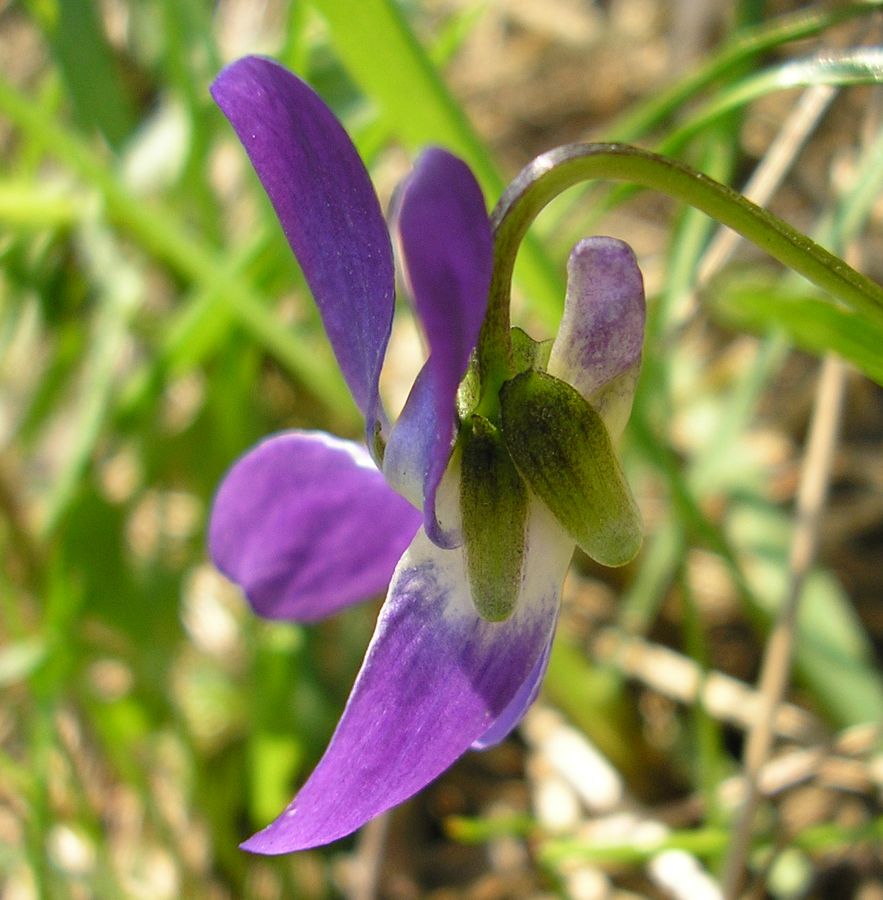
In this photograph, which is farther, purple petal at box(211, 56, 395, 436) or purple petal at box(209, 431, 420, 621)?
purple petal at box(209, 431, 420, 621)

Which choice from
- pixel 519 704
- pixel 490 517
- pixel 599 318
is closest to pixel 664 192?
pixel 599 318

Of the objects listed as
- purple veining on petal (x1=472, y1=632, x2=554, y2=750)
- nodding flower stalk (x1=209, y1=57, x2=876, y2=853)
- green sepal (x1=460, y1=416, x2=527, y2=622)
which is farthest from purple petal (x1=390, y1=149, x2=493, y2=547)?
purple veining on petal (x1=472, y1=632, x2=554, y2=750)

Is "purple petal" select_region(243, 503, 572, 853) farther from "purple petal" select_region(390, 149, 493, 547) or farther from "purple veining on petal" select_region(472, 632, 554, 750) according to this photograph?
"purple petal" select_region(390, 149, 493, 547)

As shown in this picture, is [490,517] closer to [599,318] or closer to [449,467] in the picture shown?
[449,467]

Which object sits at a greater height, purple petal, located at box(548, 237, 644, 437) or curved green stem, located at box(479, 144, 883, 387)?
curved green stem, located at box(479, 144, 883, 387)

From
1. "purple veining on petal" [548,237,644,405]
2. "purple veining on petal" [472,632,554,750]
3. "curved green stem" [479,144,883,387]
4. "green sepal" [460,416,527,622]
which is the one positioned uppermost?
"curved green stem" [479,144,883,387]

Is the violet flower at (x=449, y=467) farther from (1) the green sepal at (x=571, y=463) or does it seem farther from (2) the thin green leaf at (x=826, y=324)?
(2) the thin green leaf at (x=826, y=324)

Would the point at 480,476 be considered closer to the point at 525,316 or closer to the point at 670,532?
the point at 670,532

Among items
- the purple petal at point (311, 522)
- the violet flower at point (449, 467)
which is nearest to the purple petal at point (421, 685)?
the violet flower at point (449, 467)
